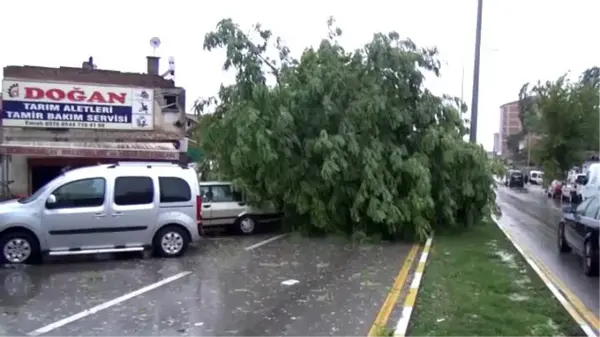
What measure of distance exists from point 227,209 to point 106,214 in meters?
5.51

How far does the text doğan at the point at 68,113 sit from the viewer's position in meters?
20.7

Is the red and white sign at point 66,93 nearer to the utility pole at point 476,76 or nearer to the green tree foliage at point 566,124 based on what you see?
the utility pole at point 476,76

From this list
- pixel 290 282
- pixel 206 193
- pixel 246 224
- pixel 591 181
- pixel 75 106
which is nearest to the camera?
pixel 290 282

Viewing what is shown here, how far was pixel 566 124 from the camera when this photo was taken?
166ft

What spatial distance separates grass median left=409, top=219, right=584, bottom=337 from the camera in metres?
7.60

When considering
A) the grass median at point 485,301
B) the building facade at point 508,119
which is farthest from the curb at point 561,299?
the building facade at point 508,119

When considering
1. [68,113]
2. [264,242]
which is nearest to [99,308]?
[264,242]

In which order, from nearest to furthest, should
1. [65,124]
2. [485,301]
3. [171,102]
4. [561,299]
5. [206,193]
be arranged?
[485,301] < [561,299] < [206,193] < [65,124] < [171,102]

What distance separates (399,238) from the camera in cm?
1738

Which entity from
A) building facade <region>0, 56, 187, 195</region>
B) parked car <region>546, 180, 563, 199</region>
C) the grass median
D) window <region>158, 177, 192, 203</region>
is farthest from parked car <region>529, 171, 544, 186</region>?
window <region>158, 177, 192, 203</region>

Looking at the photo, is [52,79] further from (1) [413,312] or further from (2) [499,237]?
(1) [413,312]

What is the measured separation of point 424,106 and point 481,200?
123 inches

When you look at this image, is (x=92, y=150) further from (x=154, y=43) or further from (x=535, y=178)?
(x=535, y=178)

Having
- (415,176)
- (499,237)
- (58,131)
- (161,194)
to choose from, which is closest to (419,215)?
(415,176)
